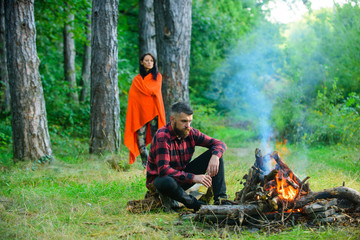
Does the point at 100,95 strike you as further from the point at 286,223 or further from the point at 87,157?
the point at 286,223

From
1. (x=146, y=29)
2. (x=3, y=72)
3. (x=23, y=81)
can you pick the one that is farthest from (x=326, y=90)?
(x=3, y=72)

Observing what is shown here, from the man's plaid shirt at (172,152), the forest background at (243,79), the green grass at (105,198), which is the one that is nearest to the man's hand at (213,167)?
the man's plaid shirt at (172,152)

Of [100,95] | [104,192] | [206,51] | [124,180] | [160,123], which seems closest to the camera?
[104,192]

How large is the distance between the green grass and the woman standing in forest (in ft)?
1.59

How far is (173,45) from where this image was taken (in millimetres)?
7660

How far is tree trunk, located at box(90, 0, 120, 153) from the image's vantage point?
7.56 m

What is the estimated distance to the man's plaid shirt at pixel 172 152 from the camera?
4008 mm

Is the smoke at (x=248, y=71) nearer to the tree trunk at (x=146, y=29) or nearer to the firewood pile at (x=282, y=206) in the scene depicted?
Result: the tree trunk at (x=146, y=29)

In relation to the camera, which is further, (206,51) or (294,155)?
(206,51)

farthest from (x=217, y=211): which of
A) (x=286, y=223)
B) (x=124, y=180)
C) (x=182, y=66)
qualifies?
(x=182, y=66)

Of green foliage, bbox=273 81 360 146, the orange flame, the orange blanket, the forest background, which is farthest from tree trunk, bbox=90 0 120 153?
the orange flame

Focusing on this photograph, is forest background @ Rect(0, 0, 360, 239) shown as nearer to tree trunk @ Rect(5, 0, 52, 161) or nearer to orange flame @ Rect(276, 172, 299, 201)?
tree trunk @ Rect(5, 0, 52, 161)

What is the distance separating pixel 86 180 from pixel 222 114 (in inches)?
541

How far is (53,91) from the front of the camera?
11766mm
